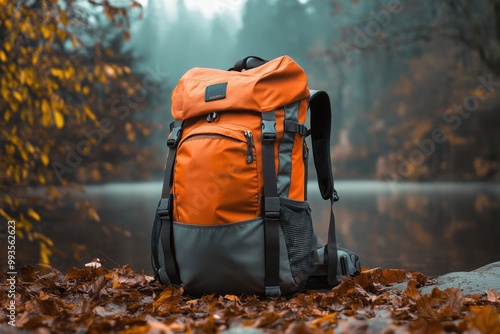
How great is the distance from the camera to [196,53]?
131 ft

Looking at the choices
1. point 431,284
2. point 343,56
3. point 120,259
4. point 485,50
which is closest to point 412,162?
point 343,56

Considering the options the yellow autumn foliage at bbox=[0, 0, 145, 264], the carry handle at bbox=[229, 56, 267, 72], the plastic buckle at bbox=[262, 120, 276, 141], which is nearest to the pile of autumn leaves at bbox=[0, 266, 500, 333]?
the plastic buckle at bbox=[262, 120, 276, 141]

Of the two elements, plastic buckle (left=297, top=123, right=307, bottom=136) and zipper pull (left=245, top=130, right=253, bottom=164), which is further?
plastic buckle (left=297, top=123, right=307, bottom=136)

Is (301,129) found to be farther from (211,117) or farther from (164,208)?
(164,208)

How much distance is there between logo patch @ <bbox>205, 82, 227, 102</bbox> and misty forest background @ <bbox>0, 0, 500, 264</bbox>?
1654 millimetres

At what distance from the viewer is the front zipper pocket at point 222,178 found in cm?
252

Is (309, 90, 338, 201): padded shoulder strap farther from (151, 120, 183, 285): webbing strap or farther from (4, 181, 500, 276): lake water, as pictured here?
(4, 181, 500, 276): lake water

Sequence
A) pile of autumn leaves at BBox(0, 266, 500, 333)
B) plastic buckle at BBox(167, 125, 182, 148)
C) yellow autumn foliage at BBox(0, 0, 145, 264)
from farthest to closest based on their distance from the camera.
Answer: yellow autumn foliage at BBox(0, 0, 145, 264)
plastic buckle at BBox(167, 125, 182, 148)
pile of autumn leaves at BBox(0, 266, 500, 333)

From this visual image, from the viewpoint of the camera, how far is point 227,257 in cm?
252

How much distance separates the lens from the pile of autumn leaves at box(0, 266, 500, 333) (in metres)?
1.73

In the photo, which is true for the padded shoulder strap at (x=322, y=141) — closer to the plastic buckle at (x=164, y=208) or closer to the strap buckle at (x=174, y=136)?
the strap buckle at (x=174, y=136)

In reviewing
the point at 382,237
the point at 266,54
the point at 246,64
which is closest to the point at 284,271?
the point at 246,64

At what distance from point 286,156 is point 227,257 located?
0.52m

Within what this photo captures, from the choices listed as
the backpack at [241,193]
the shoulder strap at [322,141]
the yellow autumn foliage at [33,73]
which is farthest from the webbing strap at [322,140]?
the yellow autumn foliage at [33,73]
